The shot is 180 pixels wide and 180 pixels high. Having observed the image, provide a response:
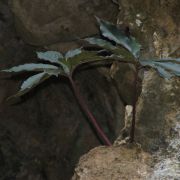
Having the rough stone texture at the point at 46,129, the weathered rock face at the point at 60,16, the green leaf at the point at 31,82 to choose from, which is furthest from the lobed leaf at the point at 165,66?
the rough stone texture at the point at 46,129

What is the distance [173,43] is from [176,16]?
0.14 meters

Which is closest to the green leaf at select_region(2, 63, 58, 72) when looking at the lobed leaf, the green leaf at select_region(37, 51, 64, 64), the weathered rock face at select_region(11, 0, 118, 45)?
the green leaf at select_region(37, 51, 64, 64)

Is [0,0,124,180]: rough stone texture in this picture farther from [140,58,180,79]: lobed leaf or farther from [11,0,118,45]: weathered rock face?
[140,58,180,79]: lobed leaf

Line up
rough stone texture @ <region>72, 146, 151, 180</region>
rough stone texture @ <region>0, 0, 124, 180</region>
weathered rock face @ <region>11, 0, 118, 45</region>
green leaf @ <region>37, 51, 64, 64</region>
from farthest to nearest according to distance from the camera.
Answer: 1. rough stone texture @ <region>0, 0, 124, 180</region>
2. weathered rock face @ <region>11, 0, 118, 45</region>
3. green leaf @ <region>37, 51, 64, 64</region>
4. rough stone texture @ <region>72, 146, 151, 180</region>

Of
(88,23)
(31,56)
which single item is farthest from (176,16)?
(31,56)

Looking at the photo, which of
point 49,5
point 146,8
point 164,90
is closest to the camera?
point 164,90

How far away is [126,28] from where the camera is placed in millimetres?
1717

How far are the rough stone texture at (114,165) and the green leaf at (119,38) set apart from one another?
0.97ft

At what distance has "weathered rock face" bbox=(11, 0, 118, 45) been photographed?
2.33 m

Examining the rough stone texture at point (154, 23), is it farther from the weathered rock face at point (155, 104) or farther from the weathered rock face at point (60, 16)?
the weathered rock face at point (60, 16)

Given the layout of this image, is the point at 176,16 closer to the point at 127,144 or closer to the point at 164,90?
the point at 164,90

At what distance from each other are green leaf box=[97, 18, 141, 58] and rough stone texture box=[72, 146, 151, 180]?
0.30 meters

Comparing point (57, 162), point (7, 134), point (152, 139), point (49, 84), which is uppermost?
point (152, 139)

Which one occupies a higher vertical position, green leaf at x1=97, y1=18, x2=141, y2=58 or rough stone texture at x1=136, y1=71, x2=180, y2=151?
green leaf at x1=97, y1=18, x2=141, y2=58
